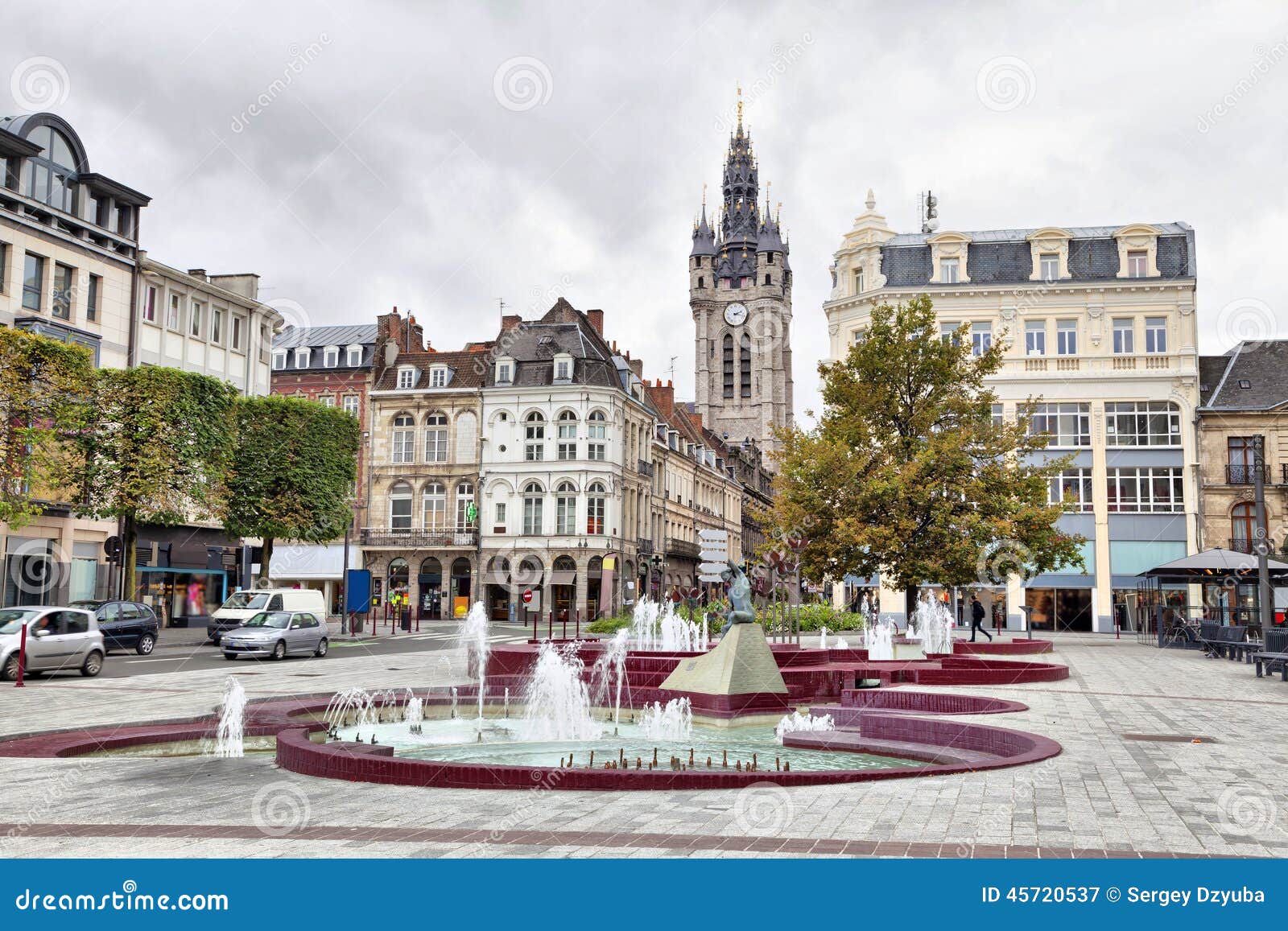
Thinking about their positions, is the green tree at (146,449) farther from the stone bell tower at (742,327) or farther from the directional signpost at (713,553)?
the stone bell tower at (742,327)

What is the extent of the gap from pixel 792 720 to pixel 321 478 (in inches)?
1169

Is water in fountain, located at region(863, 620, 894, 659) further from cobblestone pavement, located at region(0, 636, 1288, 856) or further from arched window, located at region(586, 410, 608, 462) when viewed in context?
arched window, located at region(586, 410, 608, 462)

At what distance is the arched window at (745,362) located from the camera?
11656 cm

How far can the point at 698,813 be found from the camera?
714cm

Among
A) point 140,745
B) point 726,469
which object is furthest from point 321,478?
point 726,469

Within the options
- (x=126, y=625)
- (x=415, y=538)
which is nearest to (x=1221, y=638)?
(x=126, y=625)

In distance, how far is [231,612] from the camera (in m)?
31.4

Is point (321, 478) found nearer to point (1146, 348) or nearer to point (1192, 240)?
point (1146, 348)

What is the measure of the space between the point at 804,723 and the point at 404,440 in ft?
167

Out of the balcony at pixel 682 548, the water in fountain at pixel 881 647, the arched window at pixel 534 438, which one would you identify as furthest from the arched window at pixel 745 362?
the water in fountain at pixel 881 647

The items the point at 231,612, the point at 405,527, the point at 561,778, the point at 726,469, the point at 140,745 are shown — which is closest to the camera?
the point at 561,778

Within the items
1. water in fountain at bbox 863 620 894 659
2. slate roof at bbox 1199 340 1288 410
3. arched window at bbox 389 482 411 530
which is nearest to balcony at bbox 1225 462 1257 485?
slate roof at bbox 1199 340 1288 410

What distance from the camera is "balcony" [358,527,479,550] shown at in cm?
5944

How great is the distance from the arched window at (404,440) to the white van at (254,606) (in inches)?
1036
